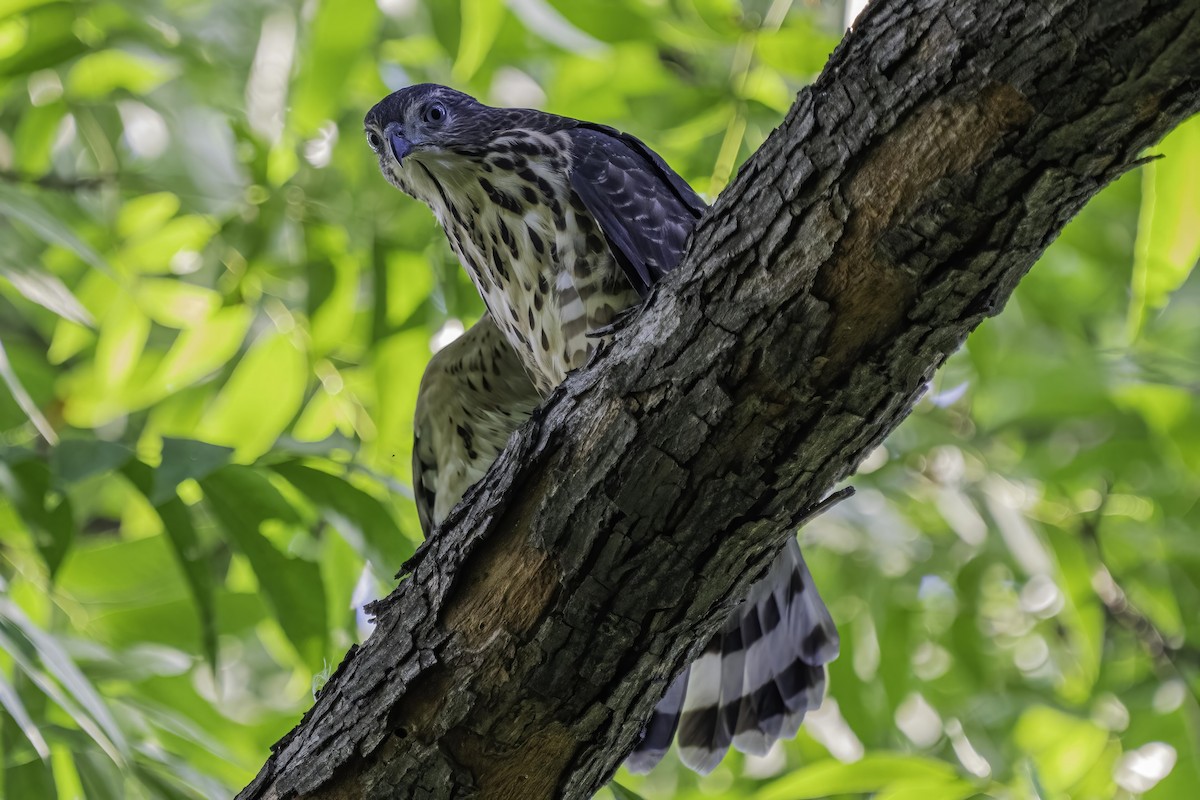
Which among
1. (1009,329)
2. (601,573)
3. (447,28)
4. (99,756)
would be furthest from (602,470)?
(1009,329)

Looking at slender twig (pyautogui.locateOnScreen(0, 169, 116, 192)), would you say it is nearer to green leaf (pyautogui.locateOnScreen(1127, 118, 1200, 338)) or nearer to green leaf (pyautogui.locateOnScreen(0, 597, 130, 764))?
green leaf (pyautogui.locateOnScreen(0, 597, 130, 764))

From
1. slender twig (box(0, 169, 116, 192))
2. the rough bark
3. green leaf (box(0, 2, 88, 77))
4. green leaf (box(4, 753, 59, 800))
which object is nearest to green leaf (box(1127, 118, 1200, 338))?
the rough bark

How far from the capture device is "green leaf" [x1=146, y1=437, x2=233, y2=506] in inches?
84.5

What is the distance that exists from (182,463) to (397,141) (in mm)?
1210

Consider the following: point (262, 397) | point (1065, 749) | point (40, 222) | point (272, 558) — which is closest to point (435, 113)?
point (262, 397)

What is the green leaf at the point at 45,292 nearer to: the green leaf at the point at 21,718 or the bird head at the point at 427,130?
the bird head at the point at 427,130

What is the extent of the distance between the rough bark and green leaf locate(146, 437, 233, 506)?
493 millimetres

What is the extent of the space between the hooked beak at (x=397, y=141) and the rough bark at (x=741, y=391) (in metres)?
1.46

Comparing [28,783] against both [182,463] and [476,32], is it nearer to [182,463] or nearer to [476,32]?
[182,463]

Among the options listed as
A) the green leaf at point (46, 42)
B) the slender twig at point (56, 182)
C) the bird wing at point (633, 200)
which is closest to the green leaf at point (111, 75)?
the slender twig at point (56, 182)

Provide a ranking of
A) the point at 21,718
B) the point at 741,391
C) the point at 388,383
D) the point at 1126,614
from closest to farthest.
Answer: the point at 741,391 < the point at 21,718 < the point at 388,383 < the point at 1126,614

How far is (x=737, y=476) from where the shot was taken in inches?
63.6

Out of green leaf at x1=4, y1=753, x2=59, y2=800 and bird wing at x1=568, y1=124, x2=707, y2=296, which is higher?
bird wing at x1=568, y1=124, x2=707, y2=296

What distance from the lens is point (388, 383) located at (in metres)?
3.35
